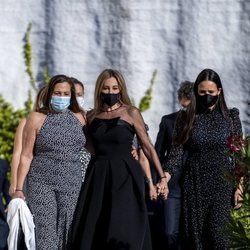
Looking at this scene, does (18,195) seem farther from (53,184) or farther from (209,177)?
(209,177)

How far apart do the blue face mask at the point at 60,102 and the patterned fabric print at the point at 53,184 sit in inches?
6.6

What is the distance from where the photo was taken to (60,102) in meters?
9.80

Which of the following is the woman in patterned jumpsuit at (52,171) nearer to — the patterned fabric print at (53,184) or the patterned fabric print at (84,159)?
the patterned fabric print at (53,184)

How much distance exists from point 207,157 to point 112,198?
0.76m

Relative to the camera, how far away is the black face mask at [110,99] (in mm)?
9641

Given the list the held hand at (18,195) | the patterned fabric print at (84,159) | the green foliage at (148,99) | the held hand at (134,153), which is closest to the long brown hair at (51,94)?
the patterned fabric print at (84,159)

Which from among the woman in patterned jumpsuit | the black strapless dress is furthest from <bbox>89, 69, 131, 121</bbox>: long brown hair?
the woman in patterned jumpsuit

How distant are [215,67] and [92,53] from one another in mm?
1205

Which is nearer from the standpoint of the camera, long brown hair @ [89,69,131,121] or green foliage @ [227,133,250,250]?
green foliage @ [227,133,250,250]

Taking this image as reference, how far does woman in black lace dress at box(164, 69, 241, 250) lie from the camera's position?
947 cm

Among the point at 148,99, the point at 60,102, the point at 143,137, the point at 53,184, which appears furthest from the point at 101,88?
the point at 148,99

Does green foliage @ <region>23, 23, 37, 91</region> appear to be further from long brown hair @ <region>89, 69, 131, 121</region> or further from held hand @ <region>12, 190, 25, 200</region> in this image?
held hand @ <region>12, 190, 25, 200</region>

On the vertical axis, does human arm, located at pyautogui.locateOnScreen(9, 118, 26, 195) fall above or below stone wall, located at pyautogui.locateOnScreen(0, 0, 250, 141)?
below

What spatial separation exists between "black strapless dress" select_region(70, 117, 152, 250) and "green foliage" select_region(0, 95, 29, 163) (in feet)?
9.94
